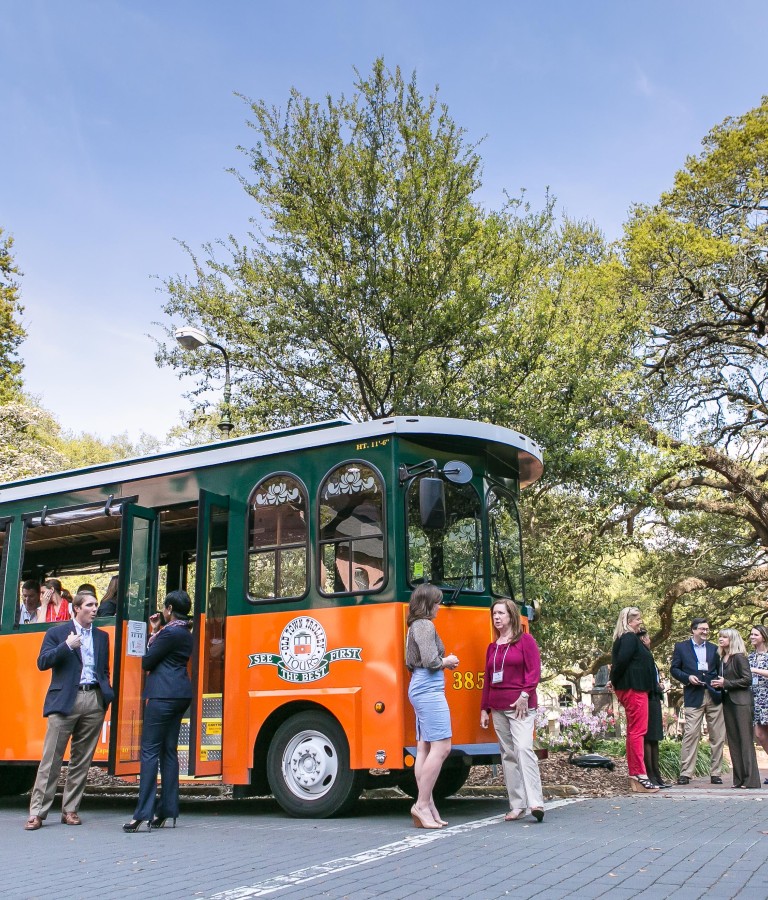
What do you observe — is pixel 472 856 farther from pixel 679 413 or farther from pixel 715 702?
pixel 679 413

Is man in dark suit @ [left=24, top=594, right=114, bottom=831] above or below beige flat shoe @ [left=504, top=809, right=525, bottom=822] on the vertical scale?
above

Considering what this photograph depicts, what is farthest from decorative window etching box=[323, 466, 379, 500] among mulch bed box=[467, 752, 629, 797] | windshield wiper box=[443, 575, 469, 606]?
mulch bed box=[467, 752, 629, 797]

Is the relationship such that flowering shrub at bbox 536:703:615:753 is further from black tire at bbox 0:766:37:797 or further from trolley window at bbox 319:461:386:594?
black tire at bbox 0:766:37:797

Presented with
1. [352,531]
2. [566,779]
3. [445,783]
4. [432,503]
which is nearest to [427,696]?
[432,503]

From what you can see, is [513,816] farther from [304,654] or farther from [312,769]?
[304,654]

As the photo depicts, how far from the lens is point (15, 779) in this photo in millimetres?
12266

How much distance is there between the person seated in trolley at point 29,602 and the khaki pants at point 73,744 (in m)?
2.15

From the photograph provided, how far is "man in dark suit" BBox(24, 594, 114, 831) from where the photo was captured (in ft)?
29.2

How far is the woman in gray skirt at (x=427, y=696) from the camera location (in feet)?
25.8

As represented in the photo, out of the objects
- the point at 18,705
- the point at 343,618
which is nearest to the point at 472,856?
the point at 343,618

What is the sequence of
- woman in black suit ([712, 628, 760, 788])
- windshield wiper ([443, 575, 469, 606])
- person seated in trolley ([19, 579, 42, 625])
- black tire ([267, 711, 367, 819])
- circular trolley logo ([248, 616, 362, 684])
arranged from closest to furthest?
black tire ([267, 711, 367, 819])
circular trolley logo ([248, 616, 362, 684])
windshield wiper ([443, 575, 469, 606])
person seated in trolley ([19, 579, 42, 625])
woman in black suit ([712, 628, 760, 788])

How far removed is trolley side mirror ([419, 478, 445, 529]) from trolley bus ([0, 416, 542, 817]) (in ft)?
0.04

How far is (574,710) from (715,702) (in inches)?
69.4

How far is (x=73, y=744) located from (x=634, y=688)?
18.6ft
